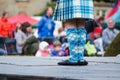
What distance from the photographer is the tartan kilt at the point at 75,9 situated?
8203 millimetres

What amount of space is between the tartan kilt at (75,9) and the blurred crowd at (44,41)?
220 inches

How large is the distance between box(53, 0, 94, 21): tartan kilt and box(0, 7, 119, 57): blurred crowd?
18.4ft

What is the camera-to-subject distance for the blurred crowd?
50.5 feet

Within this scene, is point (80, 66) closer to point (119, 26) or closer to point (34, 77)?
point (34, 77)

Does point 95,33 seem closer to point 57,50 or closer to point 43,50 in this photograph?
point 57,50

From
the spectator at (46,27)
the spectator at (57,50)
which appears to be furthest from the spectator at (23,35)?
the spectator at (57,50)

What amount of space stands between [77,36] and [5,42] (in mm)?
8256

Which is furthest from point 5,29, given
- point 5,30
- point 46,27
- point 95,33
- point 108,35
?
point 108,35

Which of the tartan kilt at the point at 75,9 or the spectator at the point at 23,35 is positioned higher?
the tartan kilt at the point at 75,9

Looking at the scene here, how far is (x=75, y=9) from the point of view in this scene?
27.0 ft

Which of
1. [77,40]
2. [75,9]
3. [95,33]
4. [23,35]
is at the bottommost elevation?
[95,33]

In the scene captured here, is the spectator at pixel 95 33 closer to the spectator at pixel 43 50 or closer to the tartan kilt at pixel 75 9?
the spectator at pixel 43 50

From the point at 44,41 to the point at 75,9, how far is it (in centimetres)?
892

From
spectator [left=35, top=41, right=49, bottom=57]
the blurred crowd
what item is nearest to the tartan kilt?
the blurred crowd
